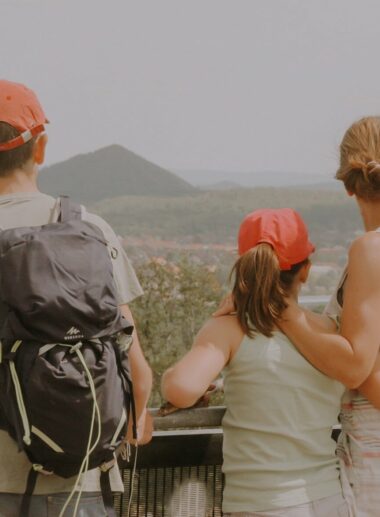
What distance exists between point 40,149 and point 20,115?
3.5 inches

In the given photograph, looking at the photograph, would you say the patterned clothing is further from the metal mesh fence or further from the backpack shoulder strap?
the backpack shoulder strap

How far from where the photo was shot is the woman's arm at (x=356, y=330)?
205cm

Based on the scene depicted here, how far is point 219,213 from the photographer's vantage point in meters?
12.3

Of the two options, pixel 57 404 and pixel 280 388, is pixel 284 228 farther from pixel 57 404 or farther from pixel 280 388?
pixel 57 404

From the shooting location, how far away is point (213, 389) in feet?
7.39

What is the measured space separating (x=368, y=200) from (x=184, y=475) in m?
0.90

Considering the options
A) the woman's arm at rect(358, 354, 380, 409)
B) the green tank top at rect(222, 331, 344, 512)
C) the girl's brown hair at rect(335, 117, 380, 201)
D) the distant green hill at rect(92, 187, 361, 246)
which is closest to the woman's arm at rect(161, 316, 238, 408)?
the green tank top at rect(222, 331, 344, 512)

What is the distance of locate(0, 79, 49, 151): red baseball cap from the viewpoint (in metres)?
1.93

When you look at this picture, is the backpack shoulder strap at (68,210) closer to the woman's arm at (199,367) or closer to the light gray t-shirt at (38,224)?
the light gray t-shirt at (38,224)

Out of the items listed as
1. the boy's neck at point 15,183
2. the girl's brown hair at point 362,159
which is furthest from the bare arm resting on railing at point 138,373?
the girl's brown hair at point 362,159

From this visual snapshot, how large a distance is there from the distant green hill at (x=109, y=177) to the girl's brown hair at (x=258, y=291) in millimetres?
10941

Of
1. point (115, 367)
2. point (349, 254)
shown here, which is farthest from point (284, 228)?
point (115, 367)

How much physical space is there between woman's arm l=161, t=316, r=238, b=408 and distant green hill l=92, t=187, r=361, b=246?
7.95 metres

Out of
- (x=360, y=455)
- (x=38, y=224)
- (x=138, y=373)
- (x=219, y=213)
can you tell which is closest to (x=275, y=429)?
(x=360, y=455)
